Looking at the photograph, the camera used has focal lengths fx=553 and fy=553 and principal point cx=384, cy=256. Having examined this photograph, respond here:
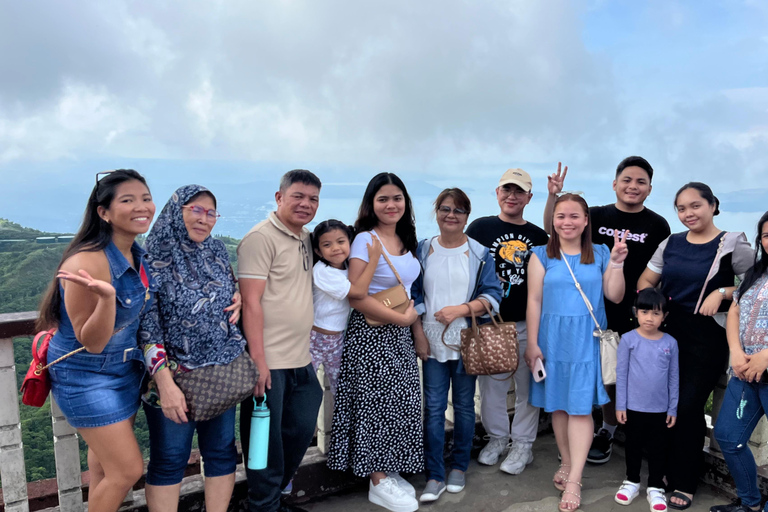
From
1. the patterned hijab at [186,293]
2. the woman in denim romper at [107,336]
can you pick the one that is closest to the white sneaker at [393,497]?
the patterned hijab at [186,293]

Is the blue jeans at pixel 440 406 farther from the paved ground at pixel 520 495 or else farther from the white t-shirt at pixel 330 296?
the white t-shirt at pixel 330 296

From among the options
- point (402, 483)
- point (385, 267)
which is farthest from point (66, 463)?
point (385, 267)

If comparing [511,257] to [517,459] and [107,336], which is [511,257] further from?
[107,336]

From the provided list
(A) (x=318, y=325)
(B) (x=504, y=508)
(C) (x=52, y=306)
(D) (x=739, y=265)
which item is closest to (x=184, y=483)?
(A) (x=318, y=325)

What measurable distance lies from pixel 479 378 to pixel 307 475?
1.28 metres

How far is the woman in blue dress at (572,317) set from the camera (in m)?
3.26

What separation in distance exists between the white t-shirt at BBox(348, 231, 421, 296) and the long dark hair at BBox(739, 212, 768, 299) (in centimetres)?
179

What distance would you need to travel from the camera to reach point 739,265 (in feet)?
10.3

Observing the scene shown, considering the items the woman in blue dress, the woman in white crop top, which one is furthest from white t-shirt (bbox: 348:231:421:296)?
the woman in blue dress

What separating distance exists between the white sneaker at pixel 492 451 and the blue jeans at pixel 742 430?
128 centimetres

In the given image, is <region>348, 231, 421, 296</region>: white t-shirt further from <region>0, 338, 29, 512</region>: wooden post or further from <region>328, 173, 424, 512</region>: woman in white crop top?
<region>0, 338, 29, 512</region>: wooden post

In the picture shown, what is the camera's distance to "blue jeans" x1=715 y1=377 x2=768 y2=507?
3010 millimetres

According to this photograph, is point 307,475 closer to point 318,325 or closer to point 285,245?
point 318,325

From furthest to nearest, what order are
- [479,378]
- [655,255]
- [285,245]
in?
1. [479,378]
2. [655,255]
3. [285,245]
